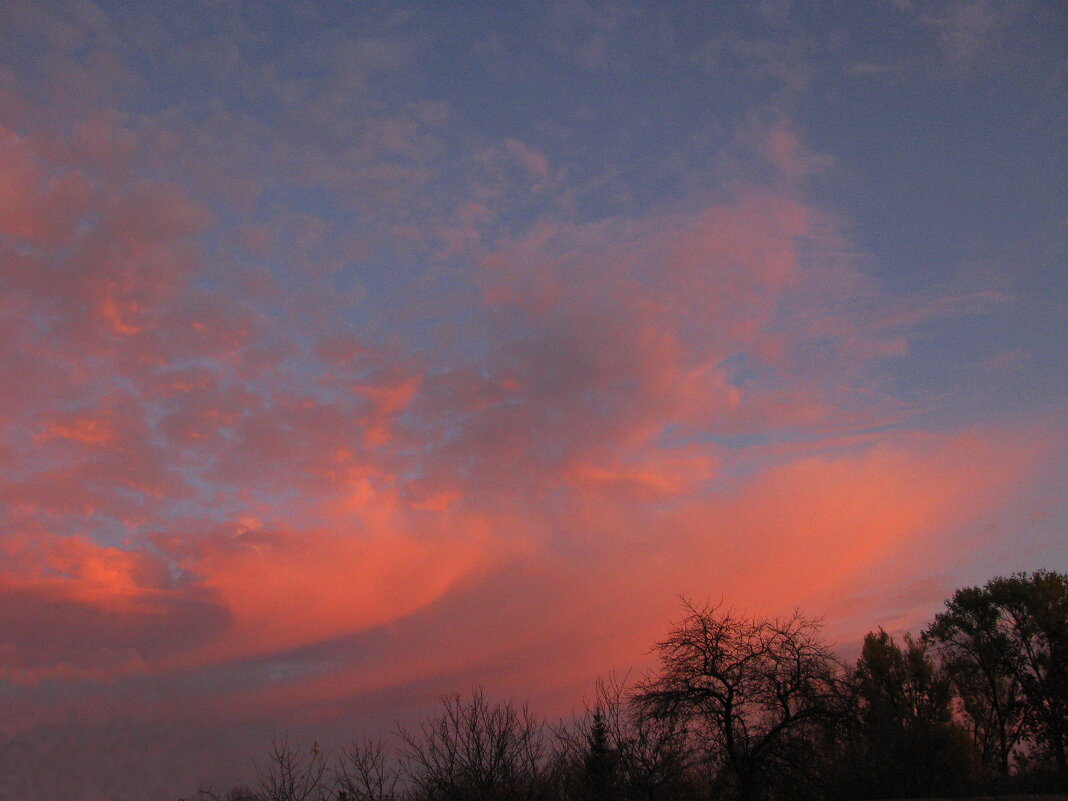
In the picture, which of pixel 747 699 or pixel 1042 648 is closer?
pixel 747 699

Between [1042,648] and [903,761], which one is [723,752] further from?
[1042,648]

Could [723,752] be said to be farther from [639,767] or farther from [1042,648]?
[1042,648]

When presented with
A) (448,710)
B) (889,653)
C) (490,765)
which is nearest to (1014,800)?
(490,765)

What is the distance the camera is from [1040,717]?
47344 mm

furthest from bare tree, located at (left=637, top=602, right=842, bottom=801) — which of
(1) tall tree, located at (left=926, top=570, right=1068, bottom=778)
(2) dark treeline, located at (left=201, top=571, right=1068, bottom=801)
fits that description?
(1) tall tree, located at (left=926, top=570, right=1068, bottom=778)

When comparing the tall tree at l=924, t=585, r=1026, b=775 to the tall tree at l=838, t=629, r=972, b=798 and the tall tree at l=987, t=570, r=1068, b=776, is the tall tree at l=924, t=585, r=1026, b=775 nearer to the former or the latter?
the tall tree at l=987, t=570, r=1068, b=776

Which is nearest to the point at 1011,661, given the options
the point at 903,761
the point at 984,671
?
the point at 984,671

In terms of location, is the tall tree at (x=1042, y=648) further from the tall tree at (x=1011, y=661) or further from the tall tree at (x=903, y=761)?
the tall tree at (x=903, y=761)

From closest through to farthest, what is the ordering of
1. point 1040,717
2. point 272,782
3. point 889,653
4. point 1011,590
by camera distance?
point 272,782
point 1040,717
point 1011,590
point 889,653

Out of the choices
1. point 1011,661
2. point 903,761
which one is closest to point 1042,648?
point 1011,661

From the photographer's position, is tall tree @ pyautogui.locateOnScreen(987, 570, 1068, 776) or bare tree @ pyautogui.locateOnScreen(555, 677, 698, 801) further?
tall tree @ pyautogui.locateOnScreen(987, 570, 1068, 776)

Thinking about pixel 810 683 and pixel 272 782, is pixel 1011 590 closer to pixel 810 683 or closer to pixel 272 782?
pixel 810 683

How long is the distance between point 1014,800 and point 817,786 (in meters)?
8.66

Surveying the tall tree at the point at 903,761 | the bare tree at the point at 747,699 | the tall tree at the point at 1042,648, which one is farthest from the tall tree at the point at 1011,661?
the bare tree at the point at 747,699
